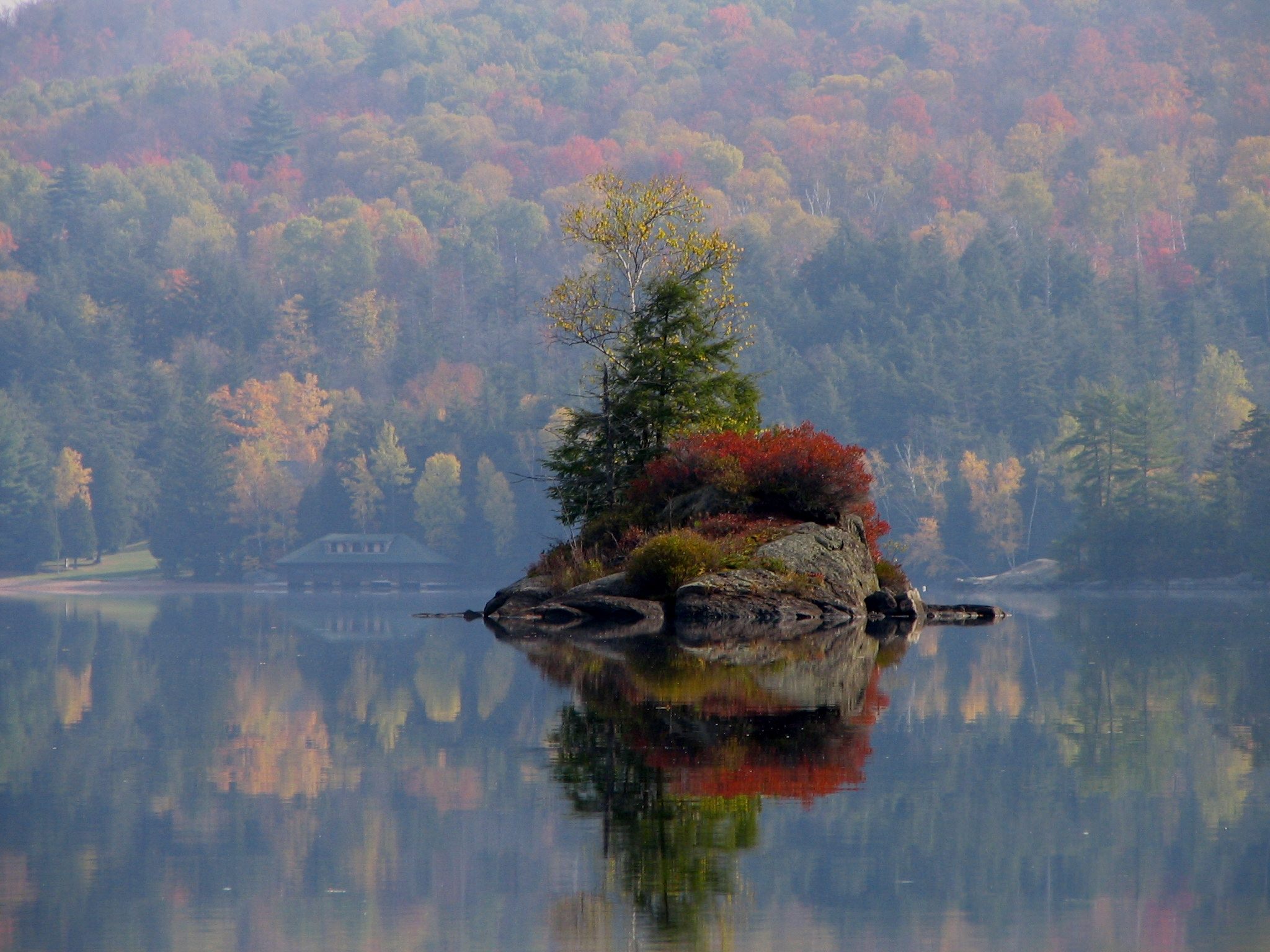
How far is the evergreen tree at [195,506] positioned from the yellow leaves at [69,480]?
5.37m

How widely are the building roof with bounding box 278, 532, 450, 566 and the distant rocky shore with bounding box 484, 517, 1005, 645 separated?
8220 centimetres

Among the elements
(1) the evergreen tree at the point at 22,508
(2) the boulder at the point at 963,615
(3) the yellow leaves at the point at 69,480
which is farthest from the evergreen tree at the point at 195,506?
(2) the boulder at the point at 963,615

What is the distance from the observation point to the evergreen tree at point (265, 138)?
196m

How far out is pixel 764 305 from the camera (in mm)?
133250

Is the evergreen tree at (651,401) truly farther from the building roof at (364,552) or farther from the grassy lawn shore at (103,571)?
the grassy lawn shore at (103,571)

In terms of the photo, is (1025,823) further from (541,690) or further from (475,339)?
(475,339)

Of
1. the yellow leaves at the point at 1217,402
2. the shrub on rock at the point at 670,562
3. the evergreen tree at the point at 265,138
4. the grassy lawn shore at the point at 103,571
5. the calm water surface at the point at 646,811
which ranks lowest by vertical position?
the calm water surface at the point at 646,811

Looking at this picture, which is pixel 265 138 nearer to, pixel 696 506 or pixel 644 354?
pixel 644 354

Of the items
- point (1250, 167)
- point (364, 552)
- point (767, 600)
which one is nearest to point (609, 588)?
point (767, 600)

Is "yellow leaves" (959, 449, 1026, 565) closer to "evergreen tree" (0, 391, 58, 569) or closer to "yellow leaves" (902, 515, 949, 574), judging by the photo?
"yellow leaves" (902, 515, 949, 574)

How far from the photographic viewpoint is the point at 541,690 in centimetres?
1780

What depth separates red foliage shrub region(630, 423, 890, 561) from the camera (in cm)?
3172

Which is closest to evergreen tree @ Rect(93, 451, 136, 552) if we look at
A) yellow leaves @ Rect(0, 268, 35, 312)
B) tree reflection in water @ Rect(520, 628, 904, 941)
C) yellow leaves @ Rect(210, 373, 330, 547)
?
yellow leaves @ Rect(210, 373, 330, 547)

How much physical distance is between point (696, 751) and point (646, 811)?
223cm
